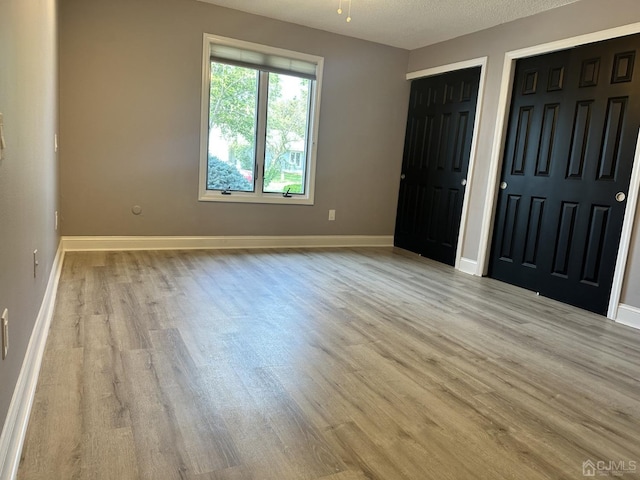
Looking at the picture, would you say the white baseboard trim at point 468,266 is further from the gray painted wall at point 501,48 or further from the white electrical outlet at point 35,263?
the white electrical outlet at point 35,263

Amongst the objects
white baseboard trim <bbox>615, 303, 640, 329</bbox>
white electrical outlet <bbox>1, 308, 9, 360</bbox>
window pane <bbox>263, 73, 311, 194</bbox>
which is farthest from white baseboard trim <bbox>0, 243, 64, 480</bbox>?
white baseboard trim <bbox>615, 303, 640, 329</bbox>

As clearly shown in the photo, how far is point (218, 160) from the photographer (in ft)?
15.1

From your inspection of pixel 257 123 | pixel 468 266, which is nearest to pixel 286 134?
pixel 257 123

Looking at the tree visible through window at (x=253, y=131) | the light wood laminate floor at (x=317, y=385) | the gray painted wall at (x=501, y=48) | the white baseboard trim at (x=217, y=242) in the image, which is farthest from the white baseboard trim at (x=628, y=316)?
the tree visible through window at (x=253, y=131)

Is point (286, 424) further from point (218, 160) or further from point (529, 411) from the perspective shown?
point (218, 160)

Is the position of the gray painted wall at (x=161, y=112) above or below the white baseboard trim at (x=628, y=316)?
above

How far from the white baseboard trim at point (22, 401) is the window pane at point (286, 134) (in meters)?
2.91

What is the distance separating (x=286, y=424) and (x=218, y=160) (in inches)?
137

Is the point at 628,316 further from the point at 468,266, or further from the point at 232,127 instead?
the point at 232,127

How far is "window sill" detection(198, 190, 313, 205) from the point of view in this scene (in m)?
4.57

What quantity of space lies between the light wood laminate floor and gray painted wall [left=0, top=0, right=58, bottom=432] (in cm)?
29

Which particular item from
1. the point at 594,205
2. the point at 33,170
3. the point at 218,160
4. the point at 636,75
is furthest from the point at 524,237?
the point at 33,170

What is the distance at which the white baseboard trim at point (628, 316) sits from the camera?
3.10 meters

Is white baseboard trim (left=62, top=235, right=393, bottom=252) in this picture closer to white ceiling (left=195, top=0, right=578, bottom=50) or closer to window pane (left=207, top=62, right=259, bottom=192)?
window pane (left=207, top=62, right=259, bottom=192)
